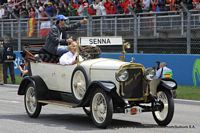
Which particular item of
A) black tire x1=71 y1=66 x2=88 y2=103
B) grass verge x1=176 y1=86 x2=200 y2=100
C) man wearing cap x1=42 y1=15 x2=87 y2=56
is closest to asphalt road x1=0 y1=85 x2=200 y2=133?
black tire x1=71 y1=66 x2=88 y2=103

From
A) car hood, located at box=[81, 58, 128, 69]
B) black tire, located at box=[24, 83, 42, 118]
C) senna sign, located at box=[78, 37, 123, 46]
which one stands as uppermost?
senna sign, located at box=[78, 37, 123, 46]

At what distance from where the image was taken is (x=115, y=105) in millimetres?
10914

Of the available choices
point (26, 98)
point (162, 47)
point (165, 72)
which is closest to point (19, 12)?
point (162, 47)

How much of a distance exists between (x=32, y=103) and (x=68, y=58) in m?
1.50

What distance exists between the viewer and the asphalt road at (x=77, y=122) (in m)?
10.7

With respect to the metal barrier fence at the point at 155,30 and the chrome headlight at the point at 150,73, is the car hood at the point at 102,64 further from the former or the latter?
the metal barrier fence at the point at 155,30

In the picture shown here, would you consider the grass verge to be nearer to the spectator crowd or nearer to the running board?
the spectator crowd

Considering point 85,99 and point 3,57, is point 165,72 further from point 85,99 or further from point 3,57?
point 3,57

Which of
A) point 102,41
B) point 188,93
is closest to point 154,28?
point 188,93

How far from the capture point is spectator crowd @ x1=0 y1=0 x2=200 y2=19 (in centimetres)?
2556

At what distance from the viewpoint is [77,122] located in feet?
39.3

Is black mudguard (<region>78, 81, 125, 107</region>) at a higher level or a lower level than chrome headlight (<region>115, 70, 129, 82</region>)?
lower

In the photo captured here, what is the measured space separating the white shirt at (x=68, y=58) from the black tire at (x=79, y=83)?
35 centimetres

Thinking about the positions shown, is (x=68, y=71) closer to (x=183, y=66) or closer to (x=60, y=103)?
(x=60, y=103)
